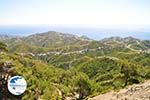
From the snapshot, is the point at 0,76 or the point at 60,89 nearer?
the point at 0,76

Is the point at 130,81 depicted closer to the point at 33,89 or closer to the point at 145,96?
the point at 33,89

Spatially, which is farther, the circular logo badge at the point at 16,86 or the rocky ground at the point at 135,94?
the rocky ground at the point at 135,94

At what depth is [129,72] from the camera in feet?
344

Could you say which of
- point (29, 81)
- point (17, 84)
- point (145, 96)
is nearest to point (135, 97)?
point (145, 96)

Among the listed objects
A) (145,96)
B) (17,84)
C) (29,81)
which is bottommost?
(29,81)

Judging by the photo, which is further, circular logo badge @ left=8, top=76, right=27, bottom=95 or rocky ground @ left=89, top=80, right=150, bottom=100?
rocky ground @ left=89, top=80, right=150, bottom=100

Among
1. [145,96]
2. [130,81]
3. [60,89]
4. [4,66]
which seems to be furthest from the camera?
[60,89]

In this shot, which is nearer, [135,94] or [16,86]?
[16,86]

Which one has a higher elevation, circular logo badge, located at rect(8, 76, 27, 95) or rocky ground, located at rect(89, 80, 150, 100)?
circular logo badge, located at rect(8, 76, 27, 95)

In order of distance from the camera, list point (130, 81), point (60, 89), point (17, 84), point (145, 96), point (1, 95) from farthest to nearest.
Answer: point (60, 89) < point (130, 81) < point (1, 95) < point (145, 96) < point (17, 84)

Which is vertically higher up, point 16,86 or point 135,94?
point 16,86

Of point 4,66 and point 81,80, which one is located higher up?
point 4,66

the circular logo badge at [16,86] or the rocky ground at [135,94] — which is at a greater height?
the circular logo badge at [16,86]

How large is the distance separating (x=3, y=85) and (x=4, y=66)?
305 inches
